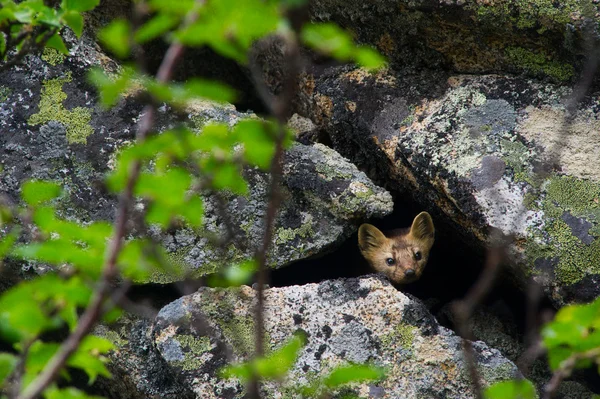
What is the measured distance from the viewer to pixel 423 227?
5.82 meters

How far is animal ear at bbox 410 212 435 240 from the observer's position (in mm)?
5562

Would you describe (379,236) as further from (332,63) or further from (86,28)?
(86,28)

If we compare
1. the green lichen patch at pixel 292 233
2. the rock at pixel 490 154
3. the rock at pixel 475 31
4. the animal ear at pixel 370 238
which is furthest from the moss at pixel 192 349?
the rock at pixel 475 31

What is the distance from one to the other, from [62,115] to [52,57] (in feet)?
1.46

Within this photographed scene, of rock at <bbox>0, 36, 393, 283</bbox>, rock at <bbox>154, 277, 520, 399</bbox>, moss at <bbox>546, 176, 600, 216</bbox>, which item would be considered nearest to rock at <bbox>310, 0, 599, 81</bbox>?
moss at <bbox>546, 176, 600, 216</bbox>

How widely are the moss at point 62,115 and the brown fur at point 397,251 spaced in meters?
2.26

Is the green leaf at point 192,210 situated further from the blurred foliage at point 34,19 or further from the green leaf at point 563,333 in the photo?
the blurred foliage at point 34,19

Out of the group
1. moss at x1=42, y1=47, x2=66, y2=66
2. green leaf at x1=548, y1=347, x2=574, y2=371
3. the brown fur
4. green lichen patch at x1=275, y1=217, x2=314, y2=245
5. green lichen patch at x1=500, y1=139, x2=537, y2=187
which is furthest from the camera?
the brown fur

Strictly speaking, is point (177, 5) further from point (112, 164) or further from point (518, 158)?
point (518, 158)

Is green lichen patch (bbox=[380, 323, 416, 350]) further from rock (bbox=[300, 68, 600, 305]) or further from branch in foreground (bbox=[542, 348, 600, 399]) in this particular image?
branch in foreground (bbox=[542, 348, 600, 399])

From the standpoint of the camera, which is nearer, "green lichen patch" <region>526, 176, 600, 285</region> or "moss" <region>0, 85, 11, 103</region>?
"green lichen patch" <region>526, 176, 600, 285</region>

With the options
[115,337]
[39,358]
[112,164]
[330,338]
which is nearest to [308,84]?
[112,164]

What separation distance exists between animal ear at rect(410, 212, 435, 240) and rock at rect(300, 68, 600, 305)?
366 millimetres

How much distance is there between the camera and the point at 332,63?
5445 mm
